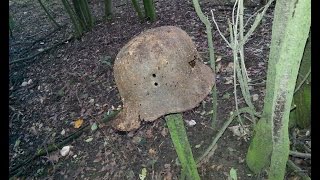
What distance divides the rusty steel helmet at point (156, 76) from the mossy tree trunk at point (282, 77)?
20.6 inches

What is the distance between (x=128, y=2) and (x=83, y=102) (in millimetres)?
4186

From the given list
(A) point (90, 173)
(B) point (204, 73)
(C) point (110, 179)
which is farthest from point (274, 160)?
(A) point (90, 173)

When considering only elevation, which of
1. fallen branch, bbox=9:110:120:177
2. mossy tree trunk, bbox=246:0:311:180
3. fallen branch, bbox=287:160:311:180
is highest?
mossy tree trunk, bbox=246:0:311:180

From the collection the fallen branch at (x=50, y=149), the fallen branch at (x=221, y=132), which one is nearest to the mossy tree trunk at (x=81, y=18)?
the fallen branch at (x=50, y=149)

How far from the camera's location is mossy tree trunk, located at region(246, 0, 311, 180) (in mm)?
1885

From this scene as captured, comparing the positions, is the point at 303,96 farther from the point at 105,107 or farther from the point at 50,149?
the point at 50,149

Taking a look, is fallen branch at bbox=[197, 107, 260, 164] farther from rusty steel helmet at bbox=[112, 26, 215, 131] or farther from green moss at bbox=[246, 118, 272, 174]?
rusty steel helmet at bbox=[112, 26, 215, 131]

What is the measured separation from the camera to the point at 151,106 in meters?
2.07

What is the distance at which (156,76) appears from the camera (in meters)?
2.02

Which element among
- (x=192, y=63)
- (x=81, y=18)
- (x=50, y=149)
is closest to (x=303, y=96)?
(x=192, y=63)

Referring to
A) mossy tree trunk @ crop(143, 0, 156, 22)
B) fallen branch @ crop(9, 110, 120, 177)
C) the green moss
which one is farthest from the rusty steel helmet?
mossy tree trunk @ crop(143, 0, 156, 22)

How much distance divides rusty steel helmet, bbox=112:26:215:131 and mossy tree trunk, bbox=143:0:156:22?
4.60m

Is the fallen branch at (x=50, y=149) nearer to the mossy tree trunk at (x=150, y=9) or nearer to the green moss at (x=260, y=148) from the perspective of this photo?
the green moss at (x=260, y=148)
